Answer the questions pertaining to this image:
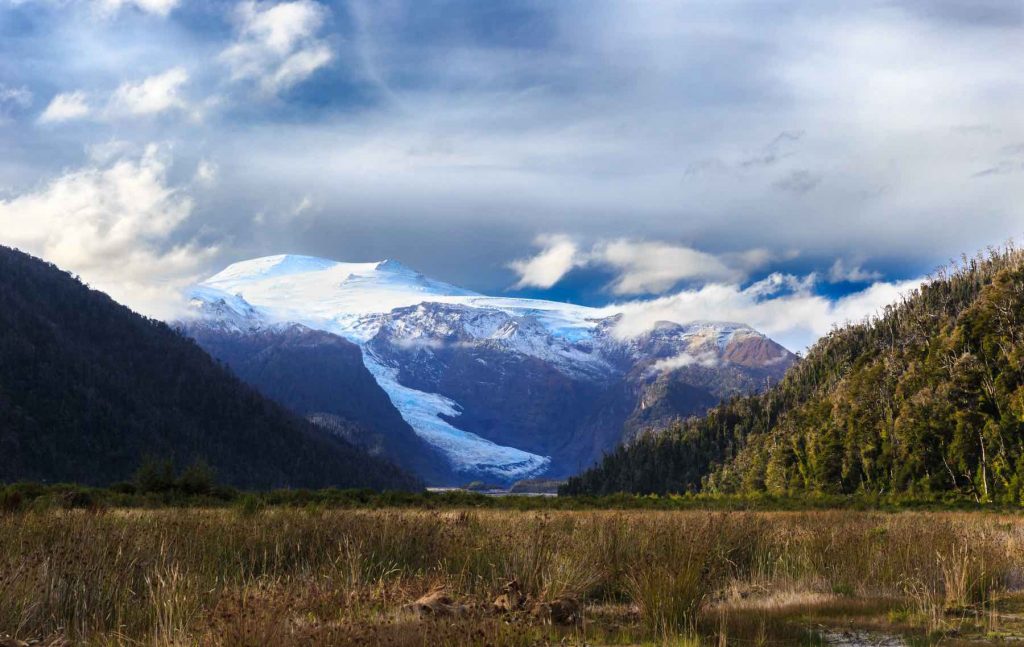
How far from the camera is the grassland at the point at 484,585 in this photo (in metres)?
10.4

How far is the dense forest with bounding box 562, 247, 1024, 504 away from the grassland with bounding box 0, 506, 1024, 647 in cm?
7043

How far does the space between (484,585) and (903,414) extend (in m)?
100

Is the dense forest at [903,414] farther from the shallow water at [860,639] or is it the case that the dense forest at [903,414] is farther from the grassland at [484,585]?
the shallow water at [860,639]

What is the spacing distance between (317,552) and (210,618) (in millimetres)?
8257

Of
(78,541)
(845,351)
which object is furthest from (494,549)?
(845,351)

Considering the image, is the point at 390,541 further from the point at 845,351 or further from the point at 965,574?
the point at 845,351

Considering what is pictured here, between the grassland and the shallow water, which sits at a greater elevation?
the grassland

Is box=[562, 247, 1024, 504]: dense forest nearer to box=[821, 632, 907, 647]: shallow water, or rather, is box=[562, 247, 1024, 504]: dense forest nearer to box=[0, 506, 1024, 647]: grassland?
box=[0, 506, 1024, 647]: grassland

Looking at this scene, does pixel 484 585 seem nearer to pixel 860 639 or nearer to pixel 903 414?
pixel 860 639

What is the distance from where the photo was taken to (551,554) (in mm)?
16000

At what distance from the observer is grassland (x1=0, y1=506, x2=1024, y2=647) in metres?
10.4

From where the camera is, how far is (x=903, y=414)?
103m

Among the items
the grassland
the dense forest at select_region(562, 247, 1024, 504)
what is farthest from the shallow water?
the dense forest at select_region(562, 247, 1024, 504)

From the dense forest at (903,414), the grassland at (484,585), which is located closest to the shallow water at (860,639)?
the grassland at (484,585)
